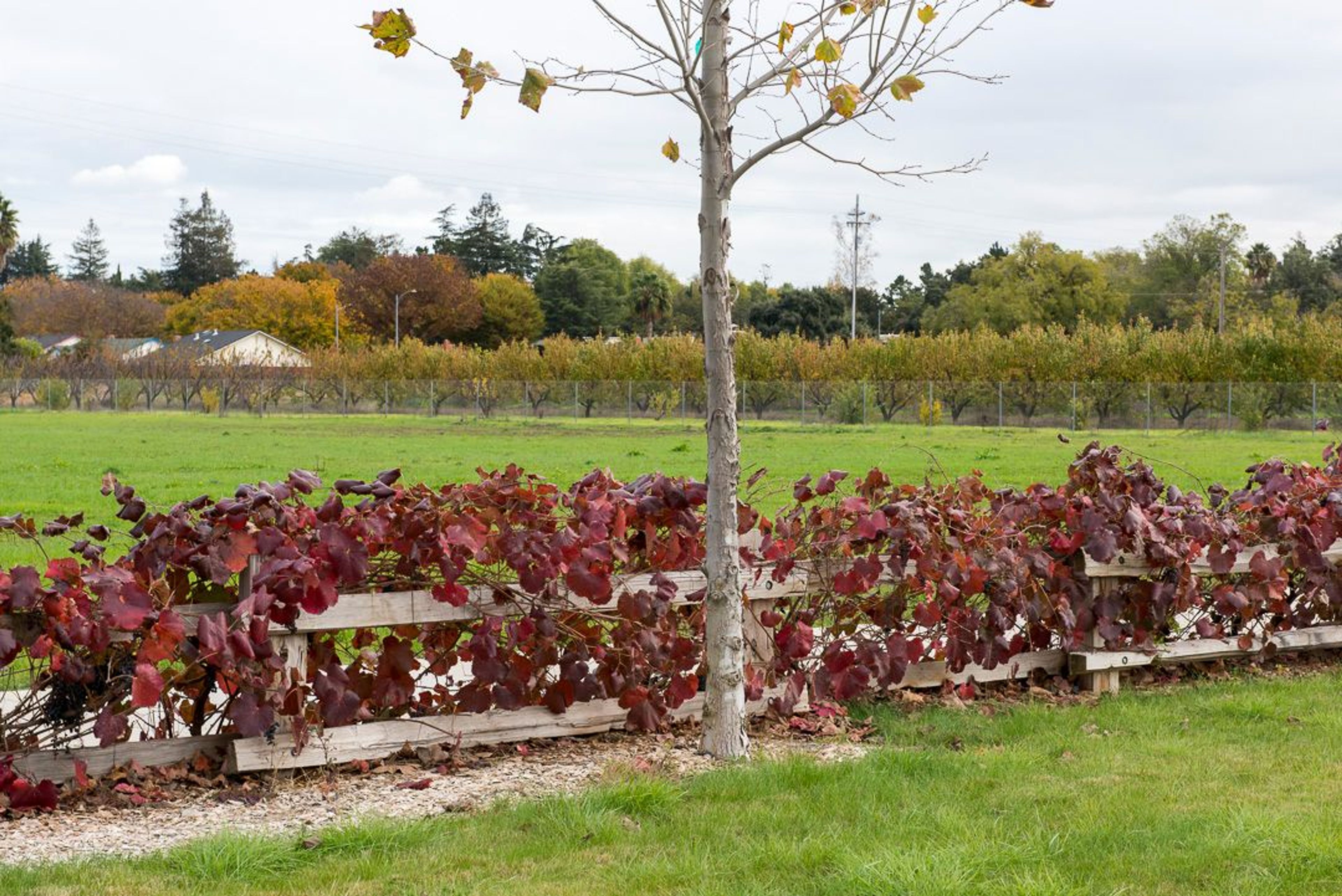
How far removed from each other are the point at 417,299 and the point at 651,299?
54.7ft

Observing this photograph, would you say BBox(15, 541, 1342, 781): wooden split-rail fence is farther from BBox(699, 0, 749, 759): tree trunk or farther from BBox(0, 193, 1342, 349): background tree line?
BBox(0, 193, 1342, 349): background tree line

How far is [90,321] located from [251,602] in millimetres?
106940

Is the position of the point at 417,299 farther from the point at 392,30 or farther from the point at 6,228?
the point at 392,30

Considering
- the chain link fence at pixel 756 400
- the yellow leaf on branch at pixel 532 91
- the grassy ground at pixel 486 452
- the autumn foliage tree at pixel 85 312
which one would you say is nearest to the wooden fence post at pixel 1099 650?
the grassy ground at pixel 486 452

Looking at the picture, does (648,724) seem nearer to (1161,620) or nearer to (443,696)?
(443,696)

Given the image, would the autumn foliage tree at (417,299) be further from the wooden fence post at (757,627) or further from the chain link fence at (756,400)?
the wooden fence post at (757,627)

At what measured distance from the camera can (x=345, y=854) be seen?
406 cm

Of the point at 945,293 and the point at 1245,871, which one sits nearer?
the point at 1245,871

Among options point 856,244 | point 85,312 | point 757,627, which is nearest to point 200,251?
point 85,312

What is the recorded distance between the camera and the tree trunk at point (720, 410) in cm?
511

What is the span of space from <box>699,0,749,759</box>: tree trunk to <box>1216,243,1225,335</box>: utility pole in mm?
→ 66335

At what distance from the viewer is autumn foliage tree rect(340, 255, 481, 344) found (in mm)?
90875

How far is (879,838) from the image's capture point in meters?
4.16

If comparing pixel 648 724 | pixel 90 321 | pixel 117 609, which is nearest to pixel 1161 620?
pixel 648 724
